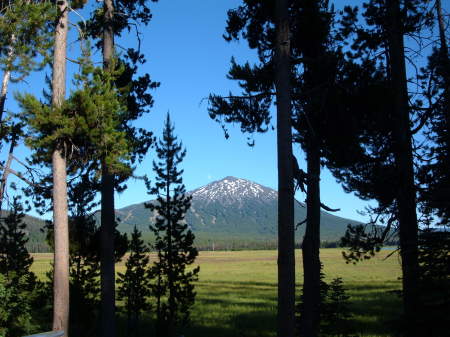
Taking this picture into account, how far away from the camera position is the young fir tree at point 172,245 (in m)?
19.8

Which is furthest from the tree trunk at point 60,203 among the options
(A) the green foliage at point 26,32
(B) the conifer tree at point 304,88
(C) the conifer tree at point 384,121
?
(C) the conifer tree at point 384,121

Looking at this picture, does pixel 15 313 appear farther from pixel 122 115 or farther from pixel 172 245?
pixel 172 245

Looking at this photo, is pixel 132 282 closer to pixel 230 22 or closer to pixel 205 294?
pixel 230 22

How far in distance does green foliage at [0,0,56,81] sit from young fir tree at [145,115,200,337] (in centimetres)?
1129

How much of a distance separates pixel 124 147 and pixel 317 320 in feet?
20.3

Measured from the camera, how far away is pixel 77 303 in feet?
44.7

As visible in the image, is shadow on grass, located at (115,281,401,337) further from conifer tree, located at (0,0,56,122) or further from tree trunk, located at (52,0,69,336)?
conifer tree, located at (0,0,56,122)

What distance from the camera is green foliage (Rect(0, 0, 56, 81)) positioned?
863cm

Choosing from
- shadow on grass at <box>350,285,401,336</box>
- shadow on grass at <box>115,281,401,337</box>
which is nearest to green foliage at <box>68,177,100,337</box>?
shadow on grass at <box>115,281,401,337</box>

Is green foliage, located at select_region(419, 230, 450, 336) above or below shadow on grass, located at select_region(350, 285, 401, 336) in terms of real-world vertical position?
above

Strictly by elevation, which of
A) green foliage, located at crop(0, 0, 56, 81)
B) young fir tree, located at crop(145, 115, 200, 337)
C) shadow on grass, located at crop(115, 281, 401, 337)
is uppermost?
green foliage, located at crop(0, 0, 56, 81)

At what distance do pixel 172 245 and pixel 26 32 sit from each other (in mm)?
14472

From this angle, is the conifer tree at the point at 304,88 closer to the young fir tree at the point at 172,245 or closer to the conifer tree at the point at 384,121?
the conifer tree at the point at 384,121

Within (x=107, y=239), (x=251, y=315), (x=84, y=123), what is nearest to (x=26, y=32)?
(x=84, y=123)
